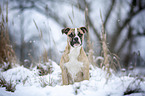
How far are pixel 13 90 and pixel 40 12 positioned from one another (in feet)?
15.3

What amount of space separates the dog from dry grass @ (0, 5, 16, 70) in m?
1.69

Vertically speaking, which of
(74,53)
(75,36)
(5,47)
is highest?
(75,36)

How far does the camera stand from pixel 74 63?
2.58 metres

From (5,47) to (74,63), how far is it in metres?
1.92

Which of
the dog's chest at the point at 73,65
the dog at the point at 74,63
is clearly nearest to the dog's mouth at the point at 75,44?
the dog at the point at 74,63

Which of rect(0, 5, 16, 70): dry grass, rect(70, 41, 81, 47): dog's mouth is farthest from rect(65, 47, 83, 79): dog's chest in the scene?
rect(0, 5, 16, 70): dry grass

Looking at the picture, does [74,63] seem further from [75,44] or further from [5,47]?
[5,47]

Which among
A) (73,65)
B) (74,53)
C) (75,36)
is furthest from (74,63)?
(75,36)

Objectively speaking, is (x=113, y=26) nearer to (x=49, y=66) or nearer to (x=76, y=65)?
(x=49, y=66)

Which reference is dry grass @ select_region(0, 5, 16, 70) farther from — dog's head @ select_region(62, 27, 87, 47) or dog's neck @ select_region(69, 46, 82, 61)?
dog's neck @ select_region(69, 46, 82, 61)

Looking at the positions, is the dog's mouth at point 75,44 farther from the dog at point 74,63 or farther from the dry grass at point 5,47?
the dry grass at point 5,47

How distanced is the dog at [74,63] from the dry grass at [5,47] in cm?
169

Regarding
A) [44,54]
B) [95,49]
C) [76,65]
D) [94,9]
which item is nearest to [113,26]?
[94,9]

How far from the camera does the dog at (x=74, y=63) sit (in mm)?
2564
